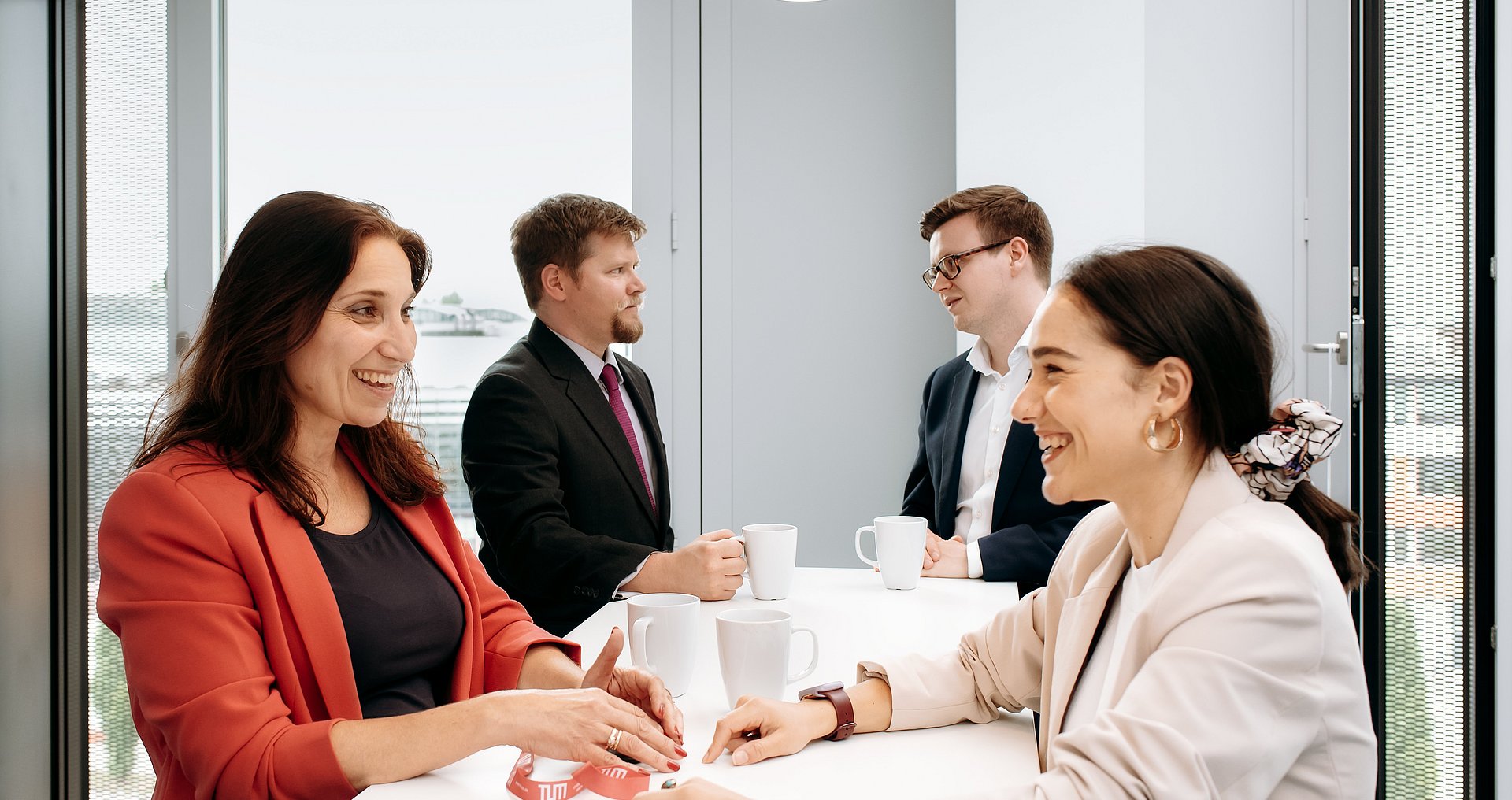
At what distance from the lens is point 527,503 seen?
2.15 meters

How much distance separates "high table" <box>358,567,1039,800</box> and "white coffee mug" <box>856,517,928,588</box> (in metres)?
0.24

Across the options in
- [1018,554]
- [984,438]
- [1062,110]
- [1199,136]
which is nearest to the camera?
[1018,554]

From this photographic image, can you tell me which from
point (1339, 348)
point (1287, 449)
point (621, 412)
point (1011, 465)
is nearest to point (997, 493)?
point (1011, 465)

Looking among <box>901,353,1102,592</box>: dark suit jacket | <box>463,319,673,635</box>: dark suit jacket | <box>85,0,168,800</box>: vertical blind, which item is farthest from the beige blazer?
<box>85,0,168,800</box>: vertical blind

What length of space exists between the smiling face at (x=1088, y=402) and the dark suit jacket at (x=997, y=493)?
87 cm

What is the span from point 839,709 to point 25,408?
212cm

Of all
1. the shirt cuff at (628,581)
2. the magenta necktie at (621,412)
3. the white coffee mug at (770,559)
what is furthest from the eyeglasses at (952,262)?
the shirt cuff at (628,581)

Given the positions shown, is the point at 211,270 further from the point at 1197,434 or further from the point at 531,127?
the point at 1197,434

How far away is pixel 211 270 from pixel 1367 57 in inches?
126

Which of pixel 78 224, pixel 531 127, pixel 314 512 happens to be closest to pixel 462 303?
pixel 531 127

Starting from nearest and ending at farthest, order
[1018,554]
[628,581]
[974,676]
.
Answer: [974,676]
[628,581]
[1018,554]

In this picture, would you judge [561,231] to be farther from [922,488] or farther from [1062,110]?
[1062,110]

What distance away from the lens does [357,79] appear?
11.3 feet

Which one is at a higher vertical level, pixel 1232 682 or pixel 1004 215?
pixel 1004 215
